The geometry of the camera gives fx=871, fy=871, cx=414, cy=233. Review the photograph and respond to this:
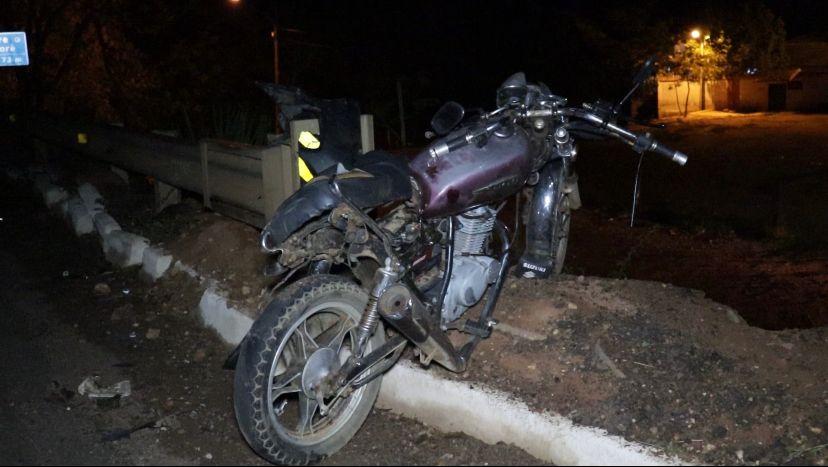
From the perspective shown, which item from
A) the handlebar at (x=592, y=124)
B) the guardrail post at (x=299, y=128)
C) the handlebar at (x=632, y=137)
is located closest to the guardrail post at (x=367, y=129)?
the guardrail post at (x=299, y=128)

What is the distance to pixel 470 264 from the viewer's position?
4.81 meters

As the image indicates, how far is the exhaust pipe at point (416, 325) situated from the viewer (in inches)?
163

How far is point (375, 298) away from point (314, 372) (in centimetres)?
47

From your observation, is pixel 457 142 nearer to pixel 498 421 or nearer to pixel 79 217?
pixel 498 421

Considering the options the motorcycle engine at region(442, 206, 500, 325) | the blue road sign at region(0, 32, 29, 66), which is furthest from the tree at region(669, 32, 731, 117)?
the motorcycle engine at region(442, 206, 500, 325)

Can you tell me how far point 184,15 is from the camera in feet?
77.3

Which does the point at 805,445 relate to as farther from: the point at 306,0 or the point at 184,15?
the point at 306,0

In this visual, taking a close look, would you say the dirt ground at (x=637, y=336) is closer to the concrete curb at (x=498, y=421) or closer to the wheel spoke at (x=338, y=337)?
the concrete curb at (x=498, y=421)

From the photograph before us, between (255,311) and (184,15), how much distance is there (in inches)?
759

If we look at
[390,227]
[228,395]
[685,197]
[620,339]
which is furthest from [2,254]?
[685,197]

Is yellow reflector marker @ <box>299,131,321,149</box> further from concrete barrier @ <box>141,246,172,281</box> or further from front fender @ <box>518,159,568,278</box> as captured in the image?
concrete barrier @ <box>141,246,172,281</box>

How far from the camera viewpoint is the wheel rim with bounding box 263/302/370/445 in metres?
4.15

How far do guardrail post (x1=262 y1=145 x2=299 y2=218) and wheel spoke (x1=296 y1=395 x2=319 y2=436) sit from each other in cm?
262

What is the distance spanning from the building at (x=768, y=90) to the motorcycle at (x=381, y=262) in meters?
33.6
